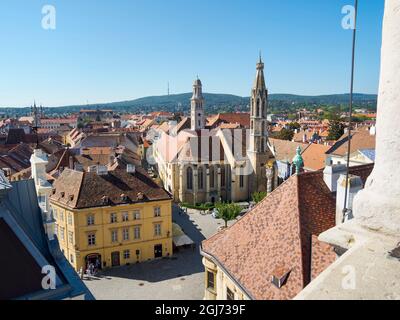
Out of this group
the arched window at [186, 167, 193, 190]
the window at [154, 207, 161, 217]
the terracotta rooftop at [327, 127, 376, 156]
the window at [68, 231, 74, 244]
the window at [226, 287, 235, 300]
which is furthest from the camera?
the arched window at [186, 167, 193, 190]

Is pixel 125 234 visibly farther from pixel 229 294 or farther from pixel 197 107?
pixel 197 107

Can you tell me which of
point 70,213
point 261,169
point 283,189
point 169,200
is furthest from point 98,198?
point 261,169

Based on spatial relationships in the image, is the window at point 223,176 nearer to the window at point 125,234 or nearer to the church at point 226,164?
the church at point 226,164

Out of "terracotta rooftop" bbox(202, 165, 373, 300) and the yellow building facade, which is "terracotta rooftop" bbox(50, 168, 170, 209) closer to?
the yellow building facade

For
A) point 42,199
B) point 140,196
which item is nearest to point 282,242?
point 42,199

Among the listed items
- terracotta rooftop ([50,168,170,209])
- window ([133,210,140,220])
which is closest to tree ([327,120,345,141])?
terracotta rooftop ([50,168,170,209])

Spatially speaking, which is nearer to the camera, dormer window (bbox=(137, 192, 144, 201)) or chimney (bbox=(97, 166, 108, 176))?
dormer window (bbox=(137, 192, 144, 201))

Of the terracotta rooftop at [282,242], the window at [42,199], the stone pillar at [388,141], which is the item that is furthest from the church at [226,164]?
the stone pillar at [388,141]

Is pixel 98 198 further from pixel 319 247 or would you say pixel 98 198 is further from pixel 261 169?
pixel 261 169
